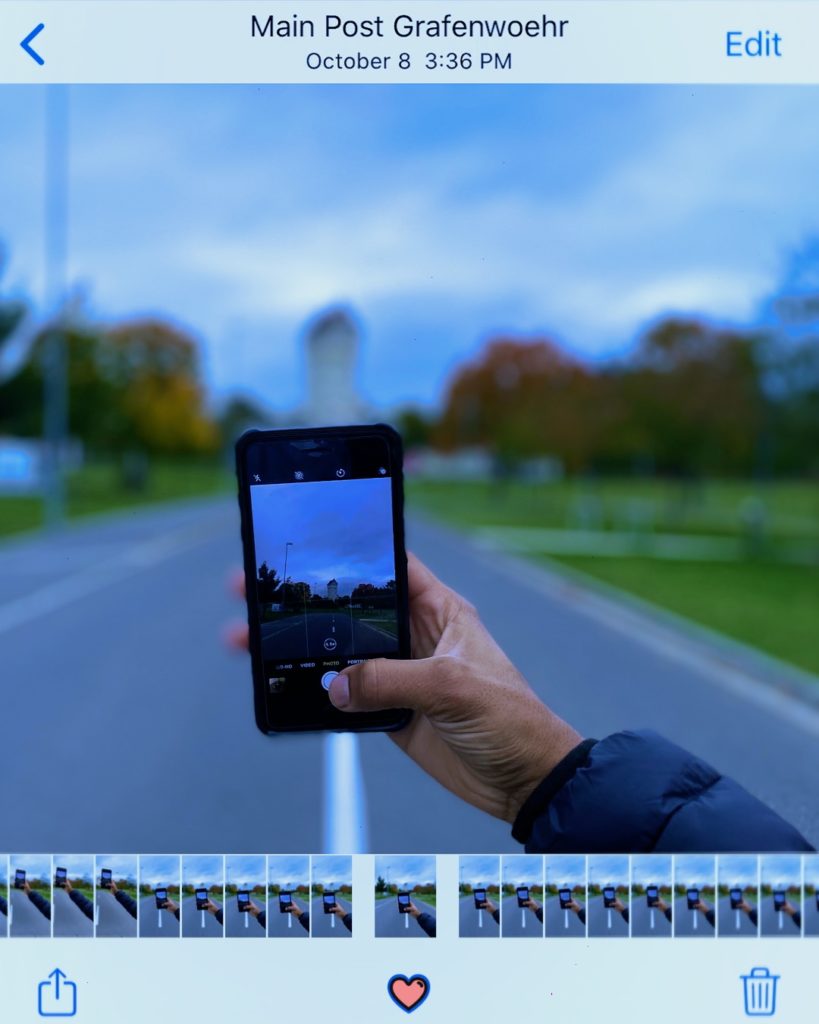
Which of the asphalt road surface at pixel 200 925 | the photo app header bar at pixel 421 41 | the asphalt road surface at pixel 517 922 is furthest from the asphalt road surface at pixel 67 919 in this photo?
the photo app header bar at pixel 421 41

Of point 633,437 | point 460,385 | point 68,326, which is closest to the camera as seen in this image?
point 460,385

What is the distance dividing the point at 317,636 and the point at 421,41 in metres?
0.75

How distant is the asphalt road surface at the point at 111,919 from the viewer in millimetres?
1417

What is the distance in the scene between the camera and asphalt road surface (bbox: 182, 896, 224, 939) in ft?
4.62

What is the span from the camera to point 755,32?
148 centimetres

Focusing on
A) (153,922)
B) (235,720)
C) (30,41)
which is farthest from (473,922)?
(235,720)

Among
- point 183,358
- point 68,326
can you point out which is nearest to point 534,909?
point 183,358

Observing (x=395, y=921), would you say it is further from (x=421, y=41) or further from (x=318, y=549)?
(x=421, y=41)

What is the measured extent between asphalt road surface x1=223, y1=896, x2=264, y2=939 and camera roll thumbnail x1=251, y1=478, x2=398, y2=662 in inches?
11.8

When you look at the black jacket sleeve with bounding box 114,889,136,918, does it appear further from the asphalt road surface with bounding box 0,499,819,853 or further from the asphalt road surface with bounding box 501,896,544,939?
the asphalt road surface with bounding box 501,896,544,939

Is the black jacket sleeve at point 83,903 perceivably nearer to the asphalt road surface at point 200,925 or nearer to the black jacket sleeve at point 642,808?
the asphalt road surface at point 200,925

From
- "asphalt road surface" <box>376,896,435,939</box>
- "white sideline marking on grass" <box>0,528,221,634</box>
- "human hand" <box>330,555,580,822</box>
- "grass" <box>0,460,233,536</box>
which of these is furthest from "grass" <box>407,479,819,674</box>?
"grass" <box>0,460,233,536</box>

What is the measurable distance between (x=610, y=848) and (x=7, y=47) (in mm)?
1211

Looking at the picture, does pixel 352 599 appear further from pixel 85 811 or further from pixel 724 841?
pixel 85 811
